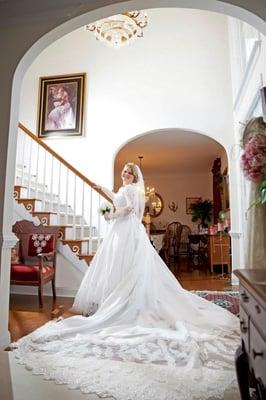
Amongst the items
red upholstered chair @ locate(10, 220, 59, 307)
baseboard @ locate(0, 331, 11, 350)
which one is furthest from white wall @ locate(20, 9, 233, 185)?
baseboard @ locate(0, 331, 11, 350)

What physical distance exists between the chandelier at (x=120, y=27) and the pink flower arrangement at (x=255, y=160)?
3.42m

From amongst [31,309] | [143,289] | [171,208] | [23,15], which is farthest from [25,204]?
[171,208]

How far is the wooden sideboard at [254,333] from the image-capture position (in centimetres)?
88

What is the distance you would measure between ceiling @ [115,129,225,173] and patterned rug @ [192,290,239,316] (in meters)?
3.20

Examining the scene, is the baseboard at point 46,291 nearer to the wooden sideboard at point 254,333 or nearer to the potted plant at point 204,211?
the wooden sideboard at point 254,333

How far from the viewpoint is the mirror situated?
1015 cm

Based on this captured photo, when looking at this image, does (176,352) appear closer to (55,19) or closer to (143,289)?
(143,289)

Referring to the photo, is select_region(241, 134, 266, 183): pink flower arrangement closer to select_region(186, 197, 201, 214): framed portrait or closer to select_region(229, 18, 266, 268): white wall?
→ select_region(229, 18, 266, 268): white wall

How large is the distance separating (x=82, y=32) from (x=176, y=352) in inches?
251

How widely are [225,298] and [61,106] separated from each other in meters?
4.76

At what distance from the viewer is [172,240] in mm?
9398

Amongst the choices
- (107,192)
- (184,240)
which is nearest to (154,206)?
(184,240)

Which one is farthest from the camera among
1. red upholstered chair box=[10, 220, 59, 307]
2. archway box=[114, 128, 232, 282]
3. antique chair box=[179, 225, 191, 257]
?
antique chair box=[179, 225, 191, 257]

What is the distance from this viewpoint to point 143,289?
2.86 m
